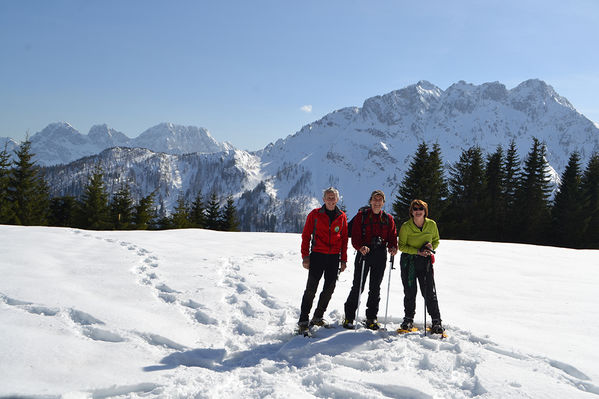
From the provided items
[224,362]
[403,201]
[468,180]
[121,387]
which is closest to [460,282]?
[224,362]

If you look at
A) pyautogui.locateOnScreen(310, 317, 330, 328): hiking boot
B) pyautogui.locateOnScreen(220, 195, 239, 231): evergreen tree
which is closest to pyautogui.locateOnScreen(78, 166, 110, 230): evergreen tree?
pyautogui.locateOnScreen(220, 195, 239, 231): evergreen tree

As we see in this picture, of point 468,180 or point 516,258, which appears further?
point 468,180

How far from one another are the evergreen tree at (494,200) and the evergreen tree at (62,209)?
4655cm

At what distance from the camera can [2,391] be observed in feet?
11.5

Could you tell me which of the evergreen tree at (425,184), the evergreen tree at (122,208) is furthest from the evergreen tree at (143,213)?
the evergreen tree at (425,184)

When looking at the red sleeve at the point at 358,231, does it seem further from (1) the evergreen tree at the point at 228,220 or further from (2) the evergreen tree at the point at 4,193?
(1) the evergreen tree at the point at 228,220

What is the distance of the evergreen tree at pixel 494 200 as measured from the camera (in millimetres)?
35287

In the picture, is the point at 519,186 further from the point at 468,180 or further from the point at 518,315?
the point at 518,315

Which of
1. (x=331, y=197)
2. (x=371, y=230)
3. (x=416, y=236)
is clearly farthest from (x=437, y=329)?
(x=331, y=197)

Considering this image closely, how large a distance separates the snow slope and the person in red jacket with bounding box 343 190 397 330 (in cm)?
41

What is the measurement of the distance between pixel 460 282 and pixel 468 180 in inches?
1182

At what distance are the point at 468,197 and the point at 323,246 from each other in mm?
35627

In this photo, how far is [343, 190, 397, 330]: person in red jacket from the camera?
584cm

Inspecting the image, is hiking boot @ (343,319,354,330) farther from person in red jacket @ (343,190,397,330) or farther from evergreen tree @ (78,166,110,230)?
evergreen tree @ (78,166,110,230)
